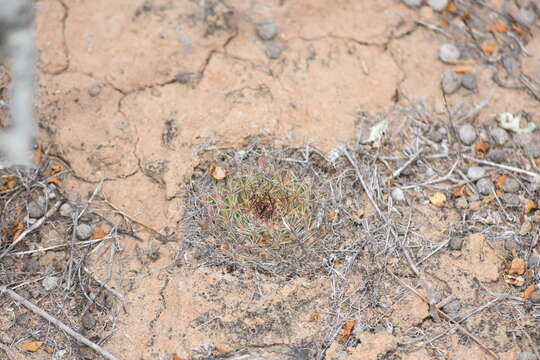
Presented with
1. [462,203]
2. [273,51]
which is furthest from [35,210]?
[462,203]

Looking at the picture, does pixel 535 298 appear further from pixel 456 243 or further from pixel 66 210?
pixel 66 210

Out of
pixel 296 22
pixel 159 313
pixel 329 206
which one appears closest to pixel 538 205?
pixel 329 206

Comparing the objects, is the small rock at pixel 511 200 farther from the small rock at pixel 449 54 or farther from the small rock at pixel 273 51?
the small rock at pixel 273 51

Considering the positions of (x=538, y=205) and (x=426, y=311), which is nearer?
(x=426, y=311)

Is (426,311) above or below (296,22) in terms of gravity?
below

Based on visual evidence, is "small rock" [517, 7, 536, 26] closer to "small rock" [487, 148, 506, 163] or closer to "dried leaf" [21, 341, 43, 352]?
"small rock" [487, 148, 506, 163]

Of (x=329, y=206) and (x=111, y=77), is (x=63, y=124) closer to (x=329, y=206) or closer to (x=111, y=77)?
(x=111, y=77)

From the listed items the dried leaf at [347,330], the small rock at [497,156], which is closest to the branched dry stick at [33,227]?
the dried leaf at [347,330]

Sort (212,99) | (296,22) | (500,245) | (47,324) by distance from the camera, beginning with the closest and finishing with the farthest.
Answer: (47,324) < (500,245) < (212,99) < (296,22)
